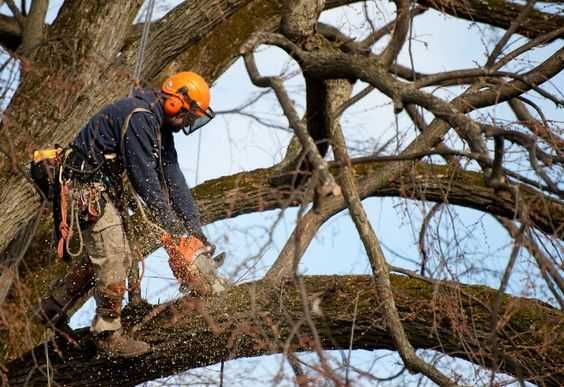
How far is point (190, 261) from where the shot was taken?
20.2 feet

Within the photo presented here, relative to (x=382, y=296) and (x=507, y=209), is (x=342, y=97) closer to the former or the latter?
(x=507, y=209)

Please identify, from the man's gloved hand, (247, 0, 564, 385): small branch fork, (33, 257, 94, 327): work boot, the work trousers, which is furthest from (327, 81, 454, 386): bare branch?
(33, 257, 94, 327): work boot

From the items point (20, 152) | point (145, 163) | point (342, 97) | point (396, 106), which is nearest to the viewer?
point (396, 106)

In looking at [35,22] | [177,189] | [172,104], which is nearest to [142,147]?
[172,104]

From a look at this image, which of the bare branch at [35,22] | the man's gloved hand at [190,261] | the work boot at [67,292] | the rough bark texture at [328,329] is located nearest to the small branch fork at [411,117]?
the rough bark texture at [328,329]

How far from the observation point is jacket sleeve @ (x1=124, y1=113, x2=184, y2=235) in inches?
246

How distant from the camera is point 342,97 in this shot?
8508mm

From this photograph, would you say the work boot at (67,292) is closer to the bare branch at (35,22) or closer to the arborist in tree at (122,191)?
the arborist in tree at (122,191)

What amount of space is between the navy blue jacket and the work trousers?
0.85ft

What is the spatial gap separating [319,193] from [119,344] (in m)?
2.16

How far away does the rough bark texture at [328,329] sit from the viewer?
653 centimetres

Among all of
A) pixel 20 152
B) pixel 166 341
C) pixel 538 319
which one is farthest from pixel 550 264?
pixel 20 152

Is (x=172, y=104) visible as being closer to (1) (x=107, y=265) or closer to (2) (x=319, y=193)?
(1) (x=107, y=265)

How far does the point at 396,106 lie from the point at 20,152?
2.82 meters
